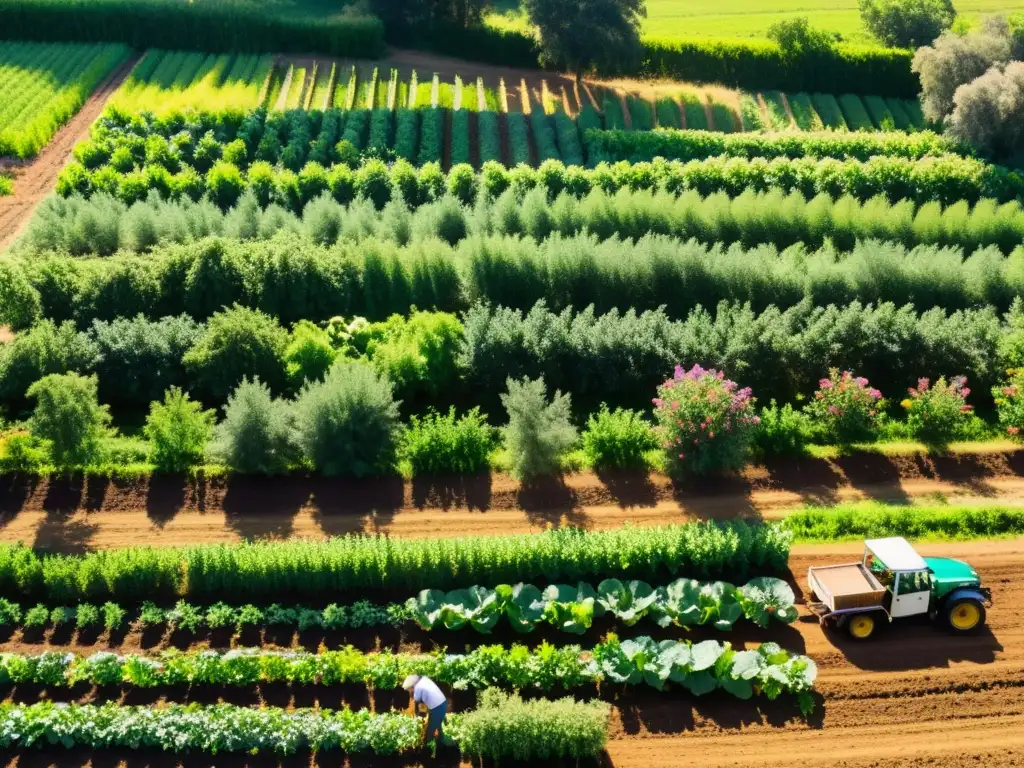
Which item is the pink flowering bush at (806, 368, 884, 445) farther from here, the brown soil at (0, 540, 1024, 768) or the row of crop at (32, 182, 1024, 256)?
the row of crop at (32, 182, 1024, 256)

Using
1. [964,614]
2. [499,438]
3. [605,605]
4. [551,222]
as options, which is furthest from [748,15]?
[605,605]

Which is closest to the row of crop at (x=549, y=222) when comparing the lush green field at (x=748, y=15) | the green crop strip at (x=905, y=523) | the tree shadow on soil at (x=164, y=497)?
the tree shadow on soil at (x=164, y=497)

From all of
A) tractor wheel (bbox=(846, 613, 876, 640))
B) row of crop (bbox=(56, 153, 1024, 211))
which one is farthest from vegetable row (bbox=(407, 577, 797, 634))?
row of crop (bbox=(56, 153, 1024, 211))

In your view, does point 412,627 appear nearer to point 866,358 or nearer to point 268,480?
point 268,480

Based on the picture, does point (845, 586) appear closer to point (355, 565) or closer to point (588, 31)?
point (355, 565)

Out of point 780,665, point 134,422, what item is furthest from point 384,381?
point 780,665
